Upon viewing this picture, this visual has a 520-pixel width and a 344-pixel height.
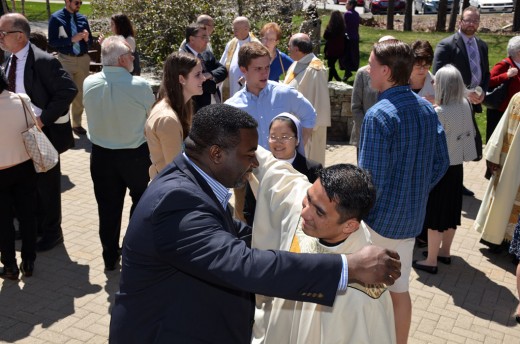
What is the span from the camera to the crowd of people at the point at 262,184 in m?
2.37

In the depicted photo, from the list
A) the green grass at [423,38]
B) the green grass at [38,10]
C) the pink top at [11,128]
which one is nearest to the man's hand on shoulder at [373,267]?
the pink top at [11,128]

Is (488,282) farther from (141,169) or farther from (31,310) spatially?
(31,310)

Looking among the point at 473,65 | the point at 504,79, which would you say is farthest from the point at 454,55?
the point at 504,79

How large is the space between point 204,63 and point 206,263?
5.85 meters

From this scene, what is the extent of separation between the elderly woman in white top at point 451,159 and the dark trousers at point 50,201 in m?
3.57

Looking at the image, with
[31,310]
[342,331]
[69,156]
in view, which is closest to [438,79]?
[342,331]

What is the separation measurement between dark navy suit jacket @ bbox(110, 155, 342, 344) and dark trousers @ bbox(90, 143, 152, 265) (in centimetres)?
294

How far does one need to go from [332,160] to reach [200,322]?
6.79m

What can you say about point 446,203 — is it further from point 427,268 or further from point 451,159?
point 427,268

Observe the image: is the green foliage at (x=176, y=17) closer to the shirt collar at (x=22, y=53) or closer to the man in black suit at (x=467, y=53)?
the man in black suit at (x=467, y=53)

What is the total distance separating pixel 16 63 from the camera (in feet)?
19.3

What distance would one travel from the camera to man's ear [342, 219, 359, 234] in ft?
9.95

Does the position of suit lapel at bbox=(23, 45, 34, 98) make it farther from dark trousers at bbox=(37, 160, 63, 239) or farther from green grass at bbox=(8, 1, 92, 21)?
green grass at bbox=(8, 1, 92, 21)

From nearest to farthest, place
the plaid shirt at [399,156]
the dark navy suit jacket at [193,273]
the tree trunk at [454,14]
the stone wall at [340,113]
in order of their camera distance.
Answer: the dark navy suit jacket at [193,273] → the plaid shirt at [399,156] → the stone wall at [340,113] → the tree trunk at [454,14]
